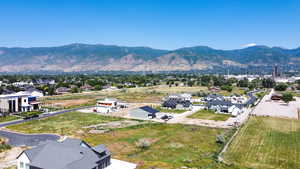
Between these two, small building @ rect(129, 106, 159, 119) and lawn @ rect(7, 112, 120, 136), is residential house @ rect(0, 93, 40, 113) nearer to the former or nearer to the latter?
lawn @ rect(7, 112, 120, 136)

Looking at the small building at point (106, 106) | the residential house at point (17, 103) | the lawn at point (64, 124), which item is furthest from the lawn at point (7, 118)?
the small building at point (106, 106)

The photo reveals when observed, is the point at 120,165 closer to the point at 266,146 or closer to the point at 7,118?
the point at 266,146

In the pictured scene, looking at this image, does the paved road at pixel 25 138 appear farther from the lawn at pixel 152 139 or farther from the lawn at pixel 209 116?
the lawn at pixel 209 116

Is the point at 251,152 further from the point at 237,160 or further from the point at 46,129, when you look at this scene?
the point at 46,129

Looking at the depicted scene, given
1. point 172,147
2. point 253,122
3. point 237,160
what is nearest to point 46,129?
point 172,147

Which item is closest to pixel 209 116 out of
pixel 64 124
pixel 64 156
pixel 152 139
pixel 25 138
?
pixel 152 139

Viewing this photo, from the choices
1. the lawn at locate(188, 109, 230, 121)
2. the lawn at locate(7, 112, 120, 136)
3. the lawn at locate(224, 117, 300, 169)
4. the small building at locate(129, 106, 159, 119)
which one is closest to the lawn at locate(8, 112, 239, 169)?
the lawn at locate(7, 112, 120, 136)
